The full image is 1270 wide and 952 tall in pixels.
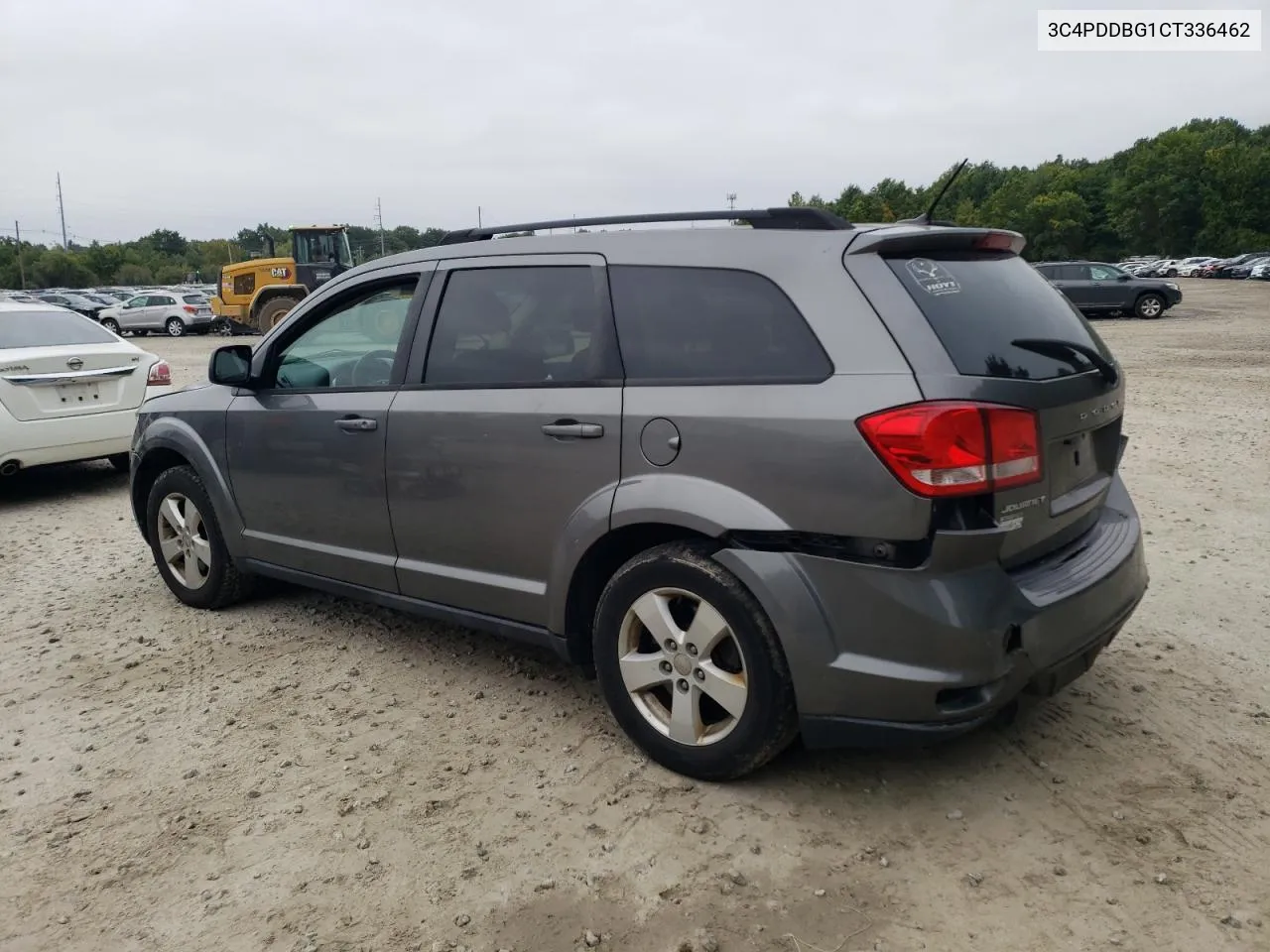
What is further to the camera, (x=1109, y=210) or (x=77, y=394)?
(x=1109, y=210)

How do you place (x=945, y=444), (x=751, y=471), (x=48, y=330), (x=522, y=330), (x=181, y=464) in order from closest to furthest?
(x=945, y=444) < (x=751, y=471) < (x=522, y=330) < (x=181, y=464) < (x=48, y=330)

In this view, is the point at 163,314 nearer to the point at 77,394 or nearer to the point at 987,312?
the point at 77,394

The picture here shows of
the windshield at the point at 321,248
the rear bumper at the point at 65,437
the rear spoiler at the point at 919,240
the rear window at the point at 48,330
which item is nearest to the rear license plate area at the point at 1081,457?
the rear spoiler at the point at 919,240

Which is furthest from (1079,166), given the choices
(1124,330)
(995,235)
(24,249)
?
(995,235)

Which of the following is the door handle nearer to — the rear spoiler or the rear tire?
the rear spoiler

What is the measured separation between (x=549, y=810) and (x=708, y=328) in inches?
63.7

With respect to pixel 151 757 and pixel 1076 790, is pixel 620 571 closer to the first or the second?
pixel 1076 790

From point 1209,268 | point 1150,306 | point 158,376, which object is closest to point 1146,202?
point 1209,268

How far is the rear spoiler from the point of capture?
2902 millimetres

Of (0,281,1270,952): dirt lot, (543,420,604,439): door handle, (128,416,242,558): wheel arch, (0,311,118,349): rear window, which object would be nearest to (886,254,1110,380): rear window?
(543,420,604,439): door handle

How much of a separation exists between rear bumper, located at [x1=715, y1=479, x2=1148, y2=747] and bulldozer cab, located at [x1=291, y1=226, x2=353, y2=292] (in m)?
26.9

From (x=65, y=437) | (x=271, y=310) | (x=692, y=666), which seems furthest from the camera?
(x=271, y=310)

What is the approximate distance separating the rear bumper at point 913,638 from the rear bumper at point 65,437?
608 centimetres

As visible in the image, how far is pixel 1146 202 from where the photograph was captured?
88.1 meters
